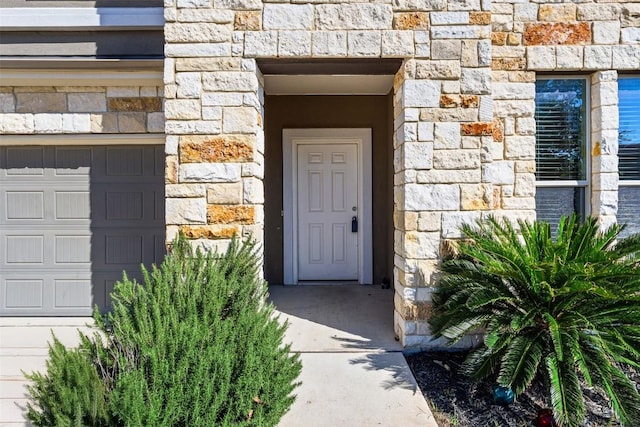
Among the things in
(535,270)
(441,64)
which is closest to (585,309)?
(535,270)

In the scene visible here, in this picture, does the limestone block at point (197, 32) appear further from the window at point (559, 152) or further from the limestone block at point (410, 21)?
the window at point (559, 152)

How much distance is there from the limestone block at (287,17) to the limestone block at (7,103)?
2.85 meters

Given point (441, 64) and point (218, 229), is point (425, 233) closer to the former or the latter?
point (441, 64)

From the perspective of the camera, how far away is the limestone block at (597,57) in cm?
369

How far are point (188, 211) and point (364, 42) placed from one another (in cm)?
210

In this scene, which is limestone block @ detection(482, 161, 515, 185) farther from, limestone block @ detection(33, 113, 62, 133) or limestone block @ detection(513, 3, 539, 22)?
limestone block @ detection(33, 113, 62, 133)

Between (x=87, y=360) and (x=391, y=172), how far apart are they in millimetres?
4104

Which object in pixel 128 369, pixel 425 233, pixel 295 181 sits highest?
pixel 295 181

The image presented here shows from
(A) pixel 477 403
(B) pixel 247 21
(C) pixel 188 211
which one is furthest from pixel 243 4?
(A) pixel 477 403

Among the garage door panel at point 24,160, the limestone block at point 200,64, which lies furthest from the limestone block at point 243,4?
the garage door panel at point 24,160

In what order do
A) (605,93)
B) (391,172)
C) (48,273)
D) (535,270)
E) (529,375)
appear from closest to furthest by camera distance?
1. (529,375)
2. (535,270)
3. (605,93)
4. (48,273)
5. (391,172)

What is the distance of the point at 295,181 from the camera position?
5551 millimetres

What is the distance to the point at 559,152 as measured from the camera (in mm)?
3895

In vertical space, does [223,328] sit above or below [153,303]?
below
